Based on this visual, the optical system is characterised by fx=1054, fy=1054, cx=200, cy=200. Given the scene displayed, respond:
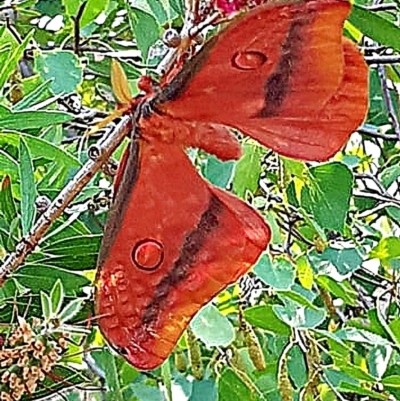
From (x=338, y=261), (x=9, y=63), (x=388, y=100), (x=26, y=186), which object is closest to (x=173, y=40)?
(x=26, y=186)

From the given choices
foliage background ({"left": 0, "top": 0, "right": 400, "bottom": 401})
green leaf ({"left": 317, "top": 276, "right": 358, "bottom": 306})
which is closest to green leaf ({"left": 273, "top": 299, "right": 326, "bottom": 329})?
foliage background ({"left": 0, "top": 0, "right": 400, "bottom": 401})

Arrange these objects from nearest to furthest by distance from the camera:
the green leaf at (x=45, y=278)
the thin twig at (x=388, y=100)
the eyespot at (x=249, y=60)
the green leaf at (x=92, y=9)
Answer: the eyespot at (x=249, y=60) < the green leaf at (x=45, y=278) < the green leaf at (x=92, y=9) < the thin twig at (x=388, y=100)

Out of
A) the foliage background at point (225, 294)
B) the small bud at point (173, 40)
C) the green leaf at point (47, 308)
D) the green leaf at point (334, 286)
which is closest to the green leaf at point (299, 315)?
the foliage background at point (225, 294)

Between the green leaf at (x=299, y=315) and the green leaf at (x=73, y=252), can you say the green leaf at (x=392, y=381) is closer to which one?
the green leaf at (x=299, y=315)

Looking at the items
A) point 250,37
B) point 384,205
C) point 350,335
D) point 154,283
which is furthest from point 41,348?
point 384,205

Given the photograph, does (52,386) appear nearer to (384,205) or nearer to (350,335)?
(350,335)

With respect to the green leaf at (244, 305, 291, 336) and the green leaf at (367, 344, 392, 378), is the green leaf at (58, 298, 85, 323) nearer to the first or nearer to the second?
the green leaf at (244, 305, 291, 336)
